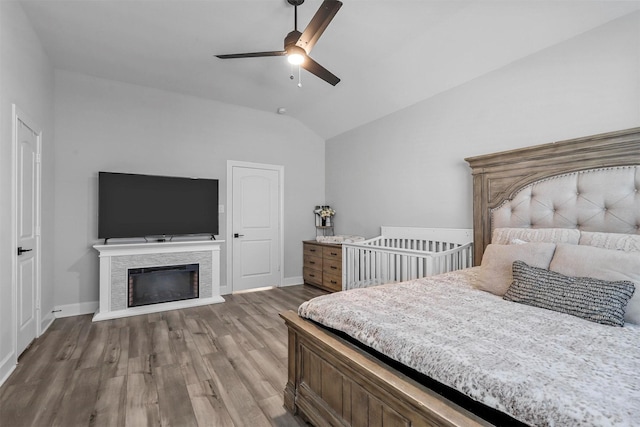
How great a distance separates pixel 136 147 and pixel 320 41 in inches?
106

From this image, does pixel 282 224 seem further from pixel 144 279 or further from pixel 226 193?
pixel 144 279

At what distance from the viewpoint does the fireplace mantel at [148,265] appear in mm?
3496

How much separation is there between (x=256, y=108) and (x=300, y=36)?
271 cm

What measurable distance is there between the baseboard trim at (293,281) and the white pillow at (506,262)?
3.51 metres

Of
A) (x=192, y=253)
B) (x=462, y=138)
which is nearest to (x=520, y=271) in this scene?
(x=462, y=138)

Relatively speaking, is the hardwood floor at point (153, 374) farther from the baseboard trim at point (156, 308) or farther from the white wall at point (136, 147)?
the white wall at point (136, 147)

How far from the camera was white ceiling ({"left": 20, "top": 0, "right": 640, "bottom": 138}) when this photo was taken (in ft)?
Answer: 8.11

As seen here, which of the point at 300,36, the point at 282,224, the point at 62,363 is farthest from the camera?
the point at 282,224

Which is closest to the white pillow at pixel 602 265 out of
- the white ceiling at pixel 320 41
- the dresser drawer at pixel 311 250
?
the white ceiling at pixel 320 41

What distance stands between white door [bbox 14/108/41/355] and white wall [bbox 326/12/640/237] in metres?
3.77

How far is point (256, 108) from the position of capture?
4.77 metres

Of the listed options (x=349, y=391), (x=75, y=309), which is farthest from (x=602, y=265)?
(x=75, y=309)

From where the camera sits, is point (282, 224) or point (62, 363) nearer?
point (62, 363)

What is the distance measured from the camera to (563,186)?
2.31 meters
